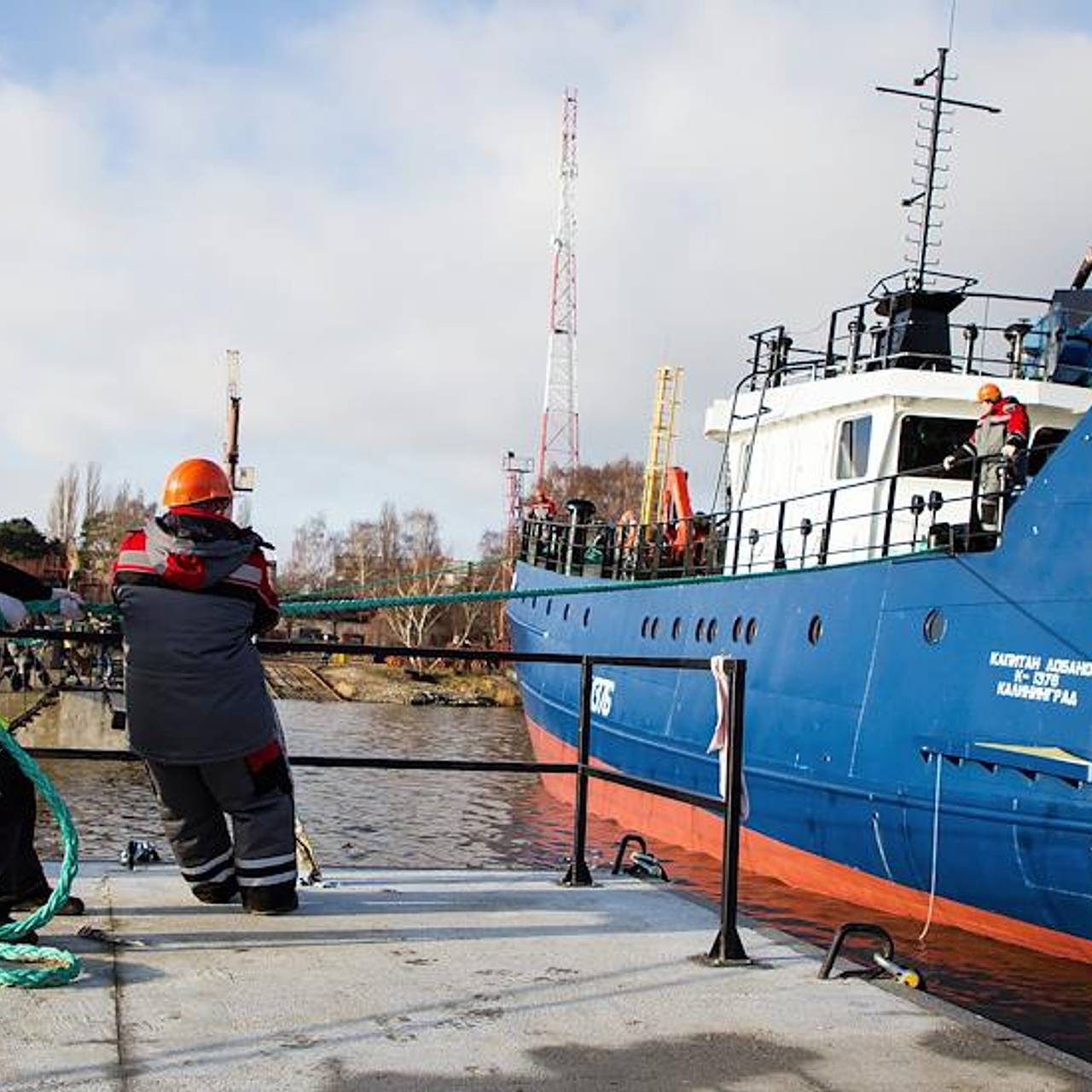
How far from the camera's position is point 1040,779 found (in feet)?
29.7

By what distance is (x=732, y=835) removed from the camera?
4520mm

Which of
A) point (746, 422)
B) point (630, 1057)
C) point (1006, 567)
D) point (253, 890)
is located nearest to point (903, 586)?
point (1006, 567)

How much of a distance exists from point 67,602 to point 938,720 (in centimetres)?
705

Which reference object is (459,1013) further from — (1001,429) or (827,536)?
(827,536)

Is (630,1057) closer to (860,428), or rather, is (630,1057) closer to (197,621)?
(197,621)

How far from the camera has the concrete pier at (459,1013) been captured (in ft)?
10.5

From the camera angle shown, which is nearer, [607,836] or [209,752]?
[209,752]

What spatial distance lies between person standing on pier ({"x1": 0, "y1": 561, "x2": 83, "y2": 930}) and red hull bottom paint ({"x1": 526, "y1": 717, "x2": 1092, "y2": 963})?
2770mm

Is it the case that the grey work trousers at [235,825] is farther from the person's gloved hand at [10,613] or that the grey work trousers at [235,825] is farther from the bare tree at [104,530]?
the bare tree at [104,530]

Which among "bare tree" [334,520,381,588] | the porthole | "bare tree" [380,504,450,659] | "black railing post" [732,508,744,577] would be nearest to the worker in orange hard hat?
the porthole

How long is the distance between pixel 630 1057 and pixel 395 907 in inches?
74.3

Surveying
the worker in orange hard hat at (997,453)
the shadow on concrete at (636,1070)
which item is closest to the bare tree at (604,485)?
the worker in orange hard hat at (997,453)

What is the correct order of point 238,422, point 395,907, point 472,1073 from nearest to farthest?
point 472,1073, point 395,907, point 238,422

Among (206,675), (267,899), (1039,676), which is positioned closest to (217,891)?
(267,899)
